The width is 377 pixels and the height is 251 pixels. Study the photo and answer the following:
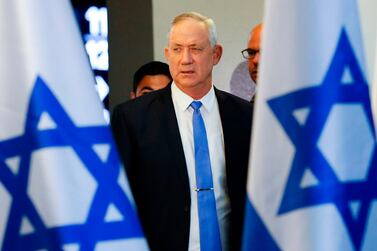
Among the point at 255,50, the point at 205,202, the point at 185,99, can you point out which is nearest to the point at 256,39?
the point at 255,50

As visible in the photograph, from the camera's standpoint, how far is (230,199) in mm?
2182

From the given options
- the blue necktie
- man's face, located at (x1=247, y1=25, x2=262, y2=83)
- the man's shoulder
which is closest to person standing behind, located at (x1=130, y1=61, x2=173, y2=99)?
man's face, located at (x1=247, y1=25, x2=262, y2=83)

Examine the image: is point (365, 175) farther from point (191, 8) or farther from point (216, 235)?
point (191, 8)

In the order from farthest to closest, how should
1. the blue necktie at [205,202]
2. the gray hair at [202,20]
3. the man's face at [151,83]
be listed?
the man's face at [151,83], the gray hair at [202,20], the blue necktie at [205,202]

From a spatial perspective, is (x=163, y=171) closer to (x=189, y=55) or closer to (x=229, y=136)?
(x=229, y=136)

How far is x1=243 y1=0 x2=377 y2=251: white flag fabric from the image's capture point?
1.39 m

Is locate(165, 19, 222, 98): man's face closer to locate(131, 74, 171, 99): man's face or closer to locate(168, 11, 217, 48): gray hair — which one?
locate(168, 11, 217, 48): gray hair

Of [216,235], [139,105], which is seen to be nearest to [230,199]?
[216,235]

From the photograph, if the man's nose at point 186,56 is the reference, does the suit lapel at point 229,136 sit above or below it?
below

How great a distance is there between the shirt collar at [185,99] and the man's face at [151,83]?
0.98 metres

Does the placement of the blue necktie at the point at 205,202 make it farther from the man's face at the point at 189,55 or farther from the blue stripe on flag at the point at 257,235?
the blue stripe on flag at the point at 257,235

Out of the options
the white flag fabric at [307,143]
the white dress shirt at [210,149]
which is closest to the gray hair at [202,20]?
the white dress shirt at [210,149]

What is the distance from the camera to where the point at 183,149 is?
2.19 meters

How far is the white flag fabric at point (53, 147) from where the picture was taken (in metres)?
1.39
